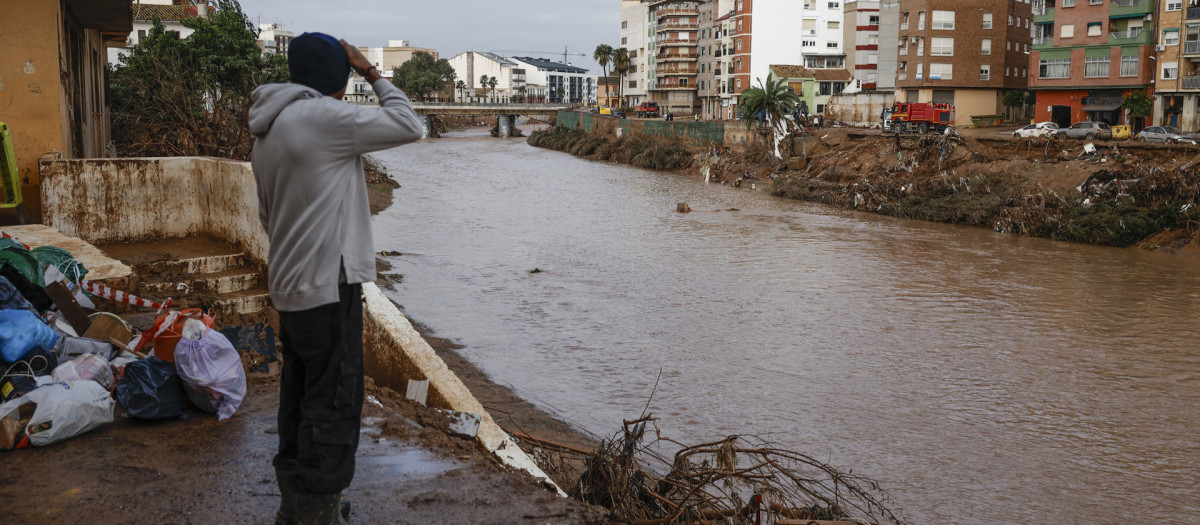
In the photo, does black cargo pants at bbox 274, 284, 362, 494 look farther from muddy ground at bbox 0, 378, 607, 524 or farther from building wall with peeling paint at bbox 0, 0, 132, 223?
building wall with peeling paint at bbox 0, 0, 132, 223

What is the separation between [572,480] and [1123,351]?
10.6m

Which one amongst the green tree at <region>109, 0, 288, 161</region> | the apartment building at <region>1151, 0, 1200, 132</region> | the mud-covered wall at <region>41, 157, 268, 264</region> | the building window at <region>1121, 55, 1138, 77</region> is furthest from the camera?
the building window at <region>1121, 55, 1138, 77</region>

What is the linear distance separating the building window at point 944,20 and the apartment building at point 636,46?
47.4 metres

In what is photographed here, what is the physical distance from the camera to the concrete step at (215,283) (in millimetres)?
7643

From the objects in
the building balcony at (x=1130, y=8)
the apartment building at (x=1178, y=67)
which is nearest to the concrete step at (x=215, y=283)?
the apartment building at (x=1178, y=67)

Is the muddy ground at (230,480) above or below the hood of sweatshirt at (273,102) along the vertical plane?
below

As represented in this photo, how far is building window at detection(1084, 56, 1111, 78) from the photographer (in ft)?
154

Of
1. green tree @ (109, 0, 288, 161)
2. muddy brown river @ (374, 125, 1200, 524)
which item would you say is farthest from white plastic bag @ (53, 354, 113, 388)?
green tree @ (109, 0, 288, 161)

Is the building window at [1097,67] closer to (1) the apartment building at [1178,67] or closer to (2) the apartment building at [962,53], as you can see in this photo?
(1) the apartment building at [1178,67]

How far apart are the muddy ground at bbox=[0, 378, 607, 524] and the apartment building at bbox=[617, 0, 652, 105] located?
9941cm

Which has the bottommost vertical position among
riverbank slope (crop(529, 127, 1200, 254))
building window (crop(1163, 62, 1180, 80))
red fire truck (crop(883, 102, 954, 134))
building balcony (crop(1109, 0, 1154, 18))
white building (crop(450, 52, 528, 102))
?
riverbank slope (crop(529, 127, 1200, 254))

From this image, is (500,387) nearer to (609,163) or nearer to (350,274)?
(350,274)

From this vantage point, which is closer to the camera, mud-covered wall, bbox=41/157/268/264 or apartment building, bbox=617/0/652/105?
mud-covered wall, bbox=41/157/268/264

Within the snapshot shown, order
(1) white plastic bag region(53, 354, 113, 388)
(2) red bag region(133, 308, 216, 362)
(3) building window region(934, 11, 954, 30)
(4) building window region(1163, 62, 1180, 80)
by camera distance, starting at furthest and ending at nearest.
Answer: (3) building window region(934, 11, 954, 30)
(4) building window region(1163, 62, 1180, 80)
(2) red bag region(133, 308, 216, 362)
(1) white plastic bag region(53, 354, 113, 388)
